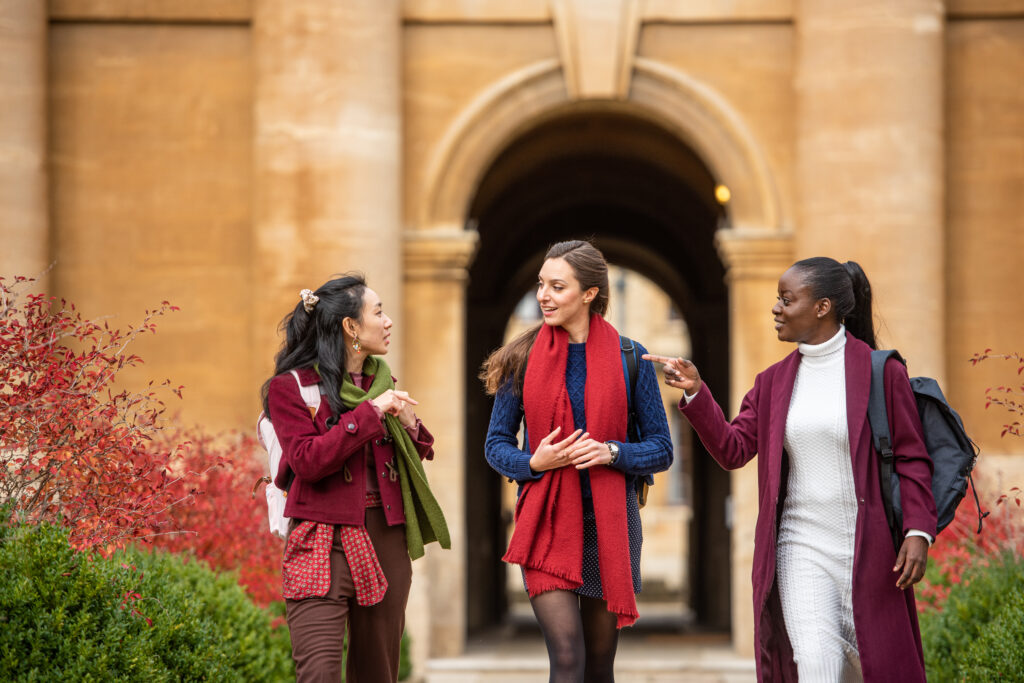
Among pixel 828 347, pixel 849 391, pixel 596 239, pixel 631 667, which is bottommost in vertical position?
pixel 631 667

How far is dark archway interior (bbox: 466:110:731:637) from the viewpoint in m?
13.2

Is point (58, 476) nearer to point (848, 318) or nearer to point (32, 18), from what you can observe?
point (848, 318)

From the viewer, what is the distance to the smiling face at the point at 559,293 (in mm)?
4570

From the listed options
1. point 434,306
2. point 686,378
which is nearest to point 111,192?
point 434,306

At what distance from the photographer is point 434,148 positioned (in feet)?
33.2

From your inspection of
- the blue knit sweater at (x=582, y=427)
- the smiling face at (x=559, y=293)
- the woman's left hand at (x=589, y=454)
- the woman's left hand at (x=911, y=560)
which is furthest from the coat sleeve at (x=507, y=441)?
the woman's left hand at (x=911, y=560)

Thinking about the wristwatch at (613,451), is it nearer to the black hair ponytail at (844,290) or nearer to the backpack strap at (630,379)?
the backpack strap at (630,379)

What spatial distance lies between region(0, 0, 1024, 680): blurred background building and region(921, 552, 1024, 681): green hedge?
352cm

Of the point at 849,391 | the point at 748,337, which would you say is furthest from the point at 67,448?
the point at 748,337

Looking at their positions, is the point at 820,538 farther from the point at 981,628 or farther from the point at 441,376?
the point at 441,376

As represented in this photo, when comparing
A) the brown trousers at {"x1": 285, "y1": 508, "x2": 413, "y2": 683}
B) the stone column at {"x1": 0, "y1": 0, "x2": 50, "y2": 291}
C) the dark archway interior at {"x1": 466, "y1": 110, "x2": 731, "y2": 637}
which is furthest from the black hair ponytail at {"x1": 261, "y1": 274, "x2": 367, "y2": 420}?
the dark archway interior at {"x1": 466, "y1": 110, "x2": 731, "y2": 637}

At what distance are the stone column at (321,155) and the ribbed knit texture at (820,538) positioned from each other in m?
5.69

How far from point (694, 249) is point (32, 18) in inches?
343

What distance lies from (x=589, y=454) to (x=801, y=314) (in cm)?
85
